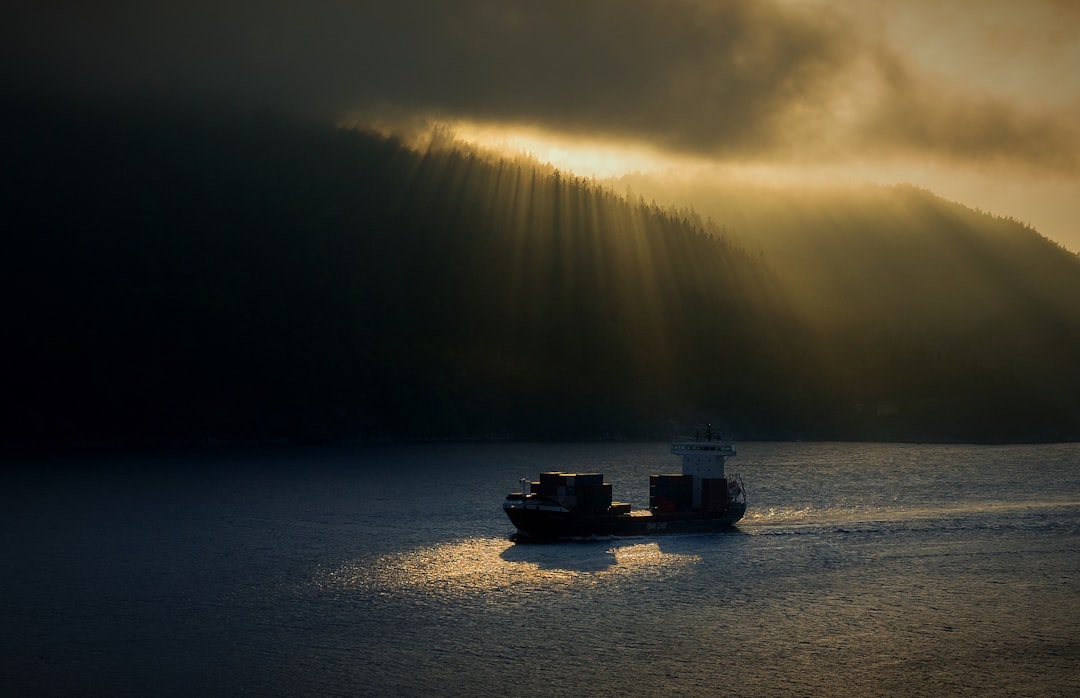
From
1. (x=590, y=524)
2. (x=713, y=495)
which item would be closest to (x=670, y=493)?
(x=713, y=495)

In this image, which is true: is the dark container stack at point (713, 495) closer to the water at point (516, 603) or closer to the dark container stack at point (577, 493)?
the water at point (516, 603)

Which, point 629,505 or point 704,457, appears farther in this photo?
→ point 704,457

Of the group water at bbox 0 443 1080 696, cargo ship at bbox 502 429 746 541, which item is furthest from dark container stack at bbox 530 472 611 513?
water at bbox 0 443 1080 696

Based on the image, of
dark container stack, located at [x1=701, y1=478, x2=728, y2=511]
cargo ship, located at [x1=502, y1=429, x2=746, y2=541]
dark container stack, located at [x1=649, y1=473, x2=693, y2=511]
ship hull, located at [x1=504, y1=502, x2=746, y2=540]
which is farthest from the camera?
dark container stack, located at [x1=701, y1=478, x2=728, y2=511]

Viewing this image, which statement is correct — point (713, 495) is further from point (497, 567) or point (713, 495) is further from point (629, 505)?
point (497, 567)

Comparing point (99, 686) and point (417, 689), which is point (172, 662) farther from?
point (417, 689)

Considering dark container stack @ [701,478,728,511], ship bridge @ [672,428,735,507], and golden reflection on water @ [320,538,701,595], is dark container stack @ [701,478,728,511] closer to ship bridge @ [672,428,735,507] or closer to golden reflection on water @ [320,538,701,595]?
ship bridge @ [672,428,735,507]

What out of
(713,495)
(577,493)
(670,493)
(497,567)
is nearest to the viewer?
(497,567)

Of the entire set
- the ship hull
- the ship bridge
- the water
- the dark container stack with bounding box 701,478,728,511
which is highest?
the ship bridge
